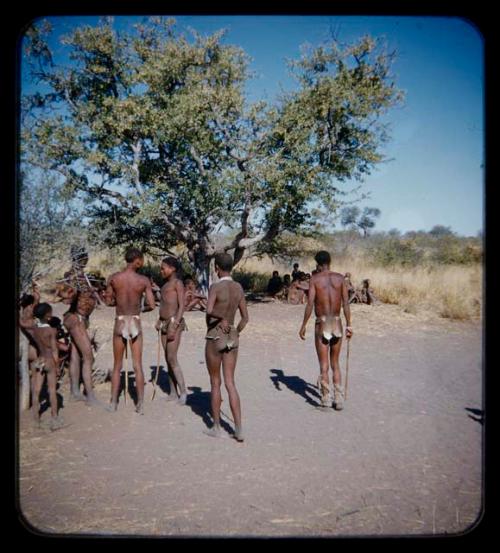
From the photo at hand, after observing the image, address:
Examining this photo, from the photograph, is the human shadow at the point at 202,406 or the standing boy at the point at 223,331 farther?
the human shadow at the point at 202,406

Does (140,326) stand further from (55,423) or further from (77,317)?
(55,423)

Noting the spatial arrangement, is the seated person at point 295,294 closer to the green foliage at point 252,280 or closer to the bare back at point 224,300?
the green foliage at point 252,280

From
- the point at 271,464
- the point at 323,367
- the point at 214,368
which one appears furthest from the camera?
the point at 323,367

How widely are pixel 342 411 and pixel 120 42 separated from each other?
41.4ft

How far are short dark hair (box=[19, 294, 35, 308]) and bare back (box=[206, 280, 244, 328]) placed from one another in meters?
2.03

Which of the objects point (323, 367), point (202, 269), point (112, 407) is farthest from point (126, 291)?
point (202, 269)

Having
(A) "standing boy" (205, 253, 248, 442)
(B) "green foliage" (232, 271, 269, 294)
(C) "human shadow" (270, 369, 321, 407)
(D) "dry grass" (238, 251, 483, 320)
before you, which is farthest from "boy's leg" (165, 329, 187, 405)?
(B) "green foliage" (232, 271, 269, 294)

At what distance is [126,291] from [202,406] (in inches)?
72.5

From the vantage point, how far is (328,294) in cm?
611

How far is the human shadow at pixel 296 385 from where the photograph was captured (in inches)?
270

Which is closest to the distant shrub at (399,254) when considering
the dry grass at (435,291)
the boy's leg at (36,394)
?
the dry grass at (435,291)

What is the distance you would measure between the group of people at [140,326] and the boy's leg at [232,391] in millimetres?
11
